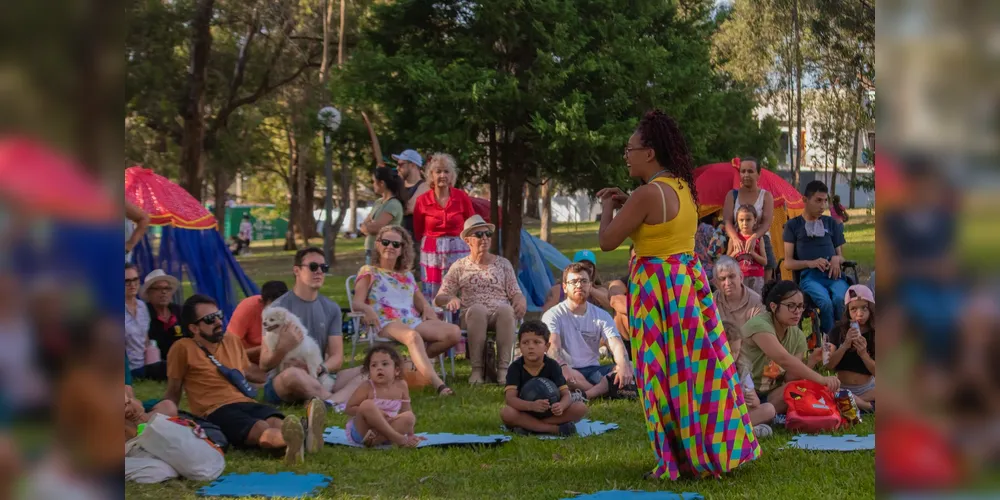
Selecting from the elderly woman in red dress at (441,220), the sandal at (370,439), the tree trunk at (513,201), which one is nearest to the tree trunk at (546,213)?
the tree trunk at (513,201)

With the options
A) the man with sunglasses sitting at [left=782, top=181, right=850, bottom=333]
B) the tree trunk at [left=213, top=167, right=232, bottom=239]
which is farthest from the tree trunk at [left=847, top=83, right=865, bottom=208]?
the tree trunk at [left=213, top=167, right=232, bottom=239]

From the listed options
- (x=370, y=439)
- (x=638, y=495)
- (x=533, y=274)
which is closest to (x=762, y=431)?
(x=638, y=495)

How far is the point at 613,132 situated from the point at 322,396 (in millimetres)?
7165

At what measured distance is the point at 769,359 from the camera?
257 inches

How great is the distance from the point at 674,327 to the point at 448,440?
1.76 m

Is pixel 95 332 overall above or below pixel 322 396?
above

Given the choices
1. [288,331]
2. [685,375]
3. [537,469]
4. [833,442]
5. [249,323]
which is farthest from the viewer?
[249,323]

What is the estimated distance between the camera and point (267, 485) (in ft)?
15.2

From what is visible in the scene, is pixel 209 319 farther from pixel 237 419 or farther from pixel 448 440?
pixel 448 440

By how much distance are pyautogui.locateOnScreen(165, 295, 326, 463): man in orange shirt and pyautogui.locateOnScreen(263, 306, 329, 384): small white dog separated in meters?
1.16

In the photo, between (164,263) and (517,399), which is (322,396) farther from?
(164,263)

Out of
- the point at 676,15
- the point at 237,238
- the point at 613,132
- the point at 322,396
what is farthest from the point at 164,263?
the point at 237,238

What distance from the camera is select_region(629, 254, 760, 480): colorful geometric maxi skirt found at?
450cm

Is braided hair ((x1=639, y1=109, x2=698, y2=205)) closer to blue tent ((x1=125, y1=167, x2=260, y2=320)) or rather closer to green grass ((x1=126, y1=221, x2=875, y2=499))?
green grass ((x1=126, y1=221, x2=875, y2=499))
